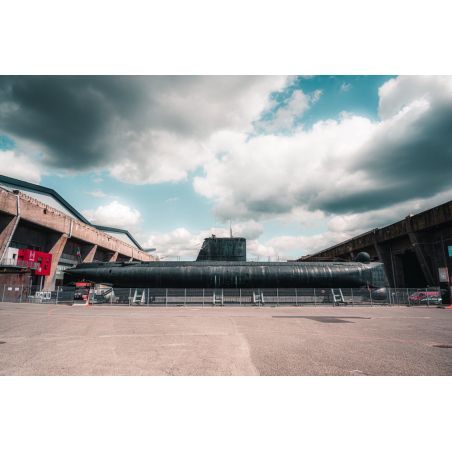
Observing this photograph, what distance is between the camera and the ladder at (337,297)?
21.9m

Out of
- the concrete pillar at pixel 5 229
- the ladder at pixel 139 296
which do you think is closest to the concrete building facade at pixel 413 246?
the ladder at pixel 139 296

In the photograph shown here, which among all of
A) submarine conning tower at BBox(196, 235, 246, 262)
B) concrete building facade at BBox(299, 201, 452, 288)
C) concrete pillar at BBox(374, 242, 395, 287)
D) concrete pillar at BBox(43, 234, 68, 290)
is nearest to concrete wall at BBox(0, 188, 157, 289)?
concrete pillar at BBox(43, 234, 68, 290)

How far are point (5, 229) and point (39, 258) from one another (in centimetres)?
693

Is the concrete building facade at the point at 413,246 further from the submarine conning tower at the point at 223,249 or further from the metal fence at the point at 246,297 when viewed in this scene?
the submarine conning tower at the point at 223,249

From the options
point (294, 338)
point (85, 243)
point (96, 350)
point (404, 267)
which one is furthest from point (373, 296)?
point (85, 243)

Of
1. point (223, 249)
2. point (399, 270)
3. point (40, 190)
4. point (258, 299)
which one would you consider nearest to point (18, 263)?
point (40, 190)

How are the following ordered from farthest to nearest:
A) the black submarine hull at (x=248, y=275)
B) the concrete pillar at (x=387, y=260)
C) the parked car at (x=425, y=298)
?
1. the concrete pillar at (x=387, y=260)
2. the parked car at (x=425, y=298)
3. the black submarine hull at (x=248, y=275)

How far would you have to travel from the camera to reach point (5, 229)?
28.0 m

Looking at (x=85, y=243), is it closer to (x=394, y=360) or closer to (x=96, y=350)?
(x=96, y=350)

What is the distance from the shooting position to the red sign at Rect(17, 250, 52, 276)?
103 ft

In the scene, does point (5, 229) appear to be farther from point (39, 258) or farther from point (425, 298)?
point (425, 298)

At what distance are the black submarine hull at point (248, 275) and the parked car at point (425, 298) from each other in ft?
13.5

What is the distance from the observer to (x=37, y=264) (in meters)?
33.4

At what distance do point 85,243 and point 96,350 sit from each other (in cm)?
4413
